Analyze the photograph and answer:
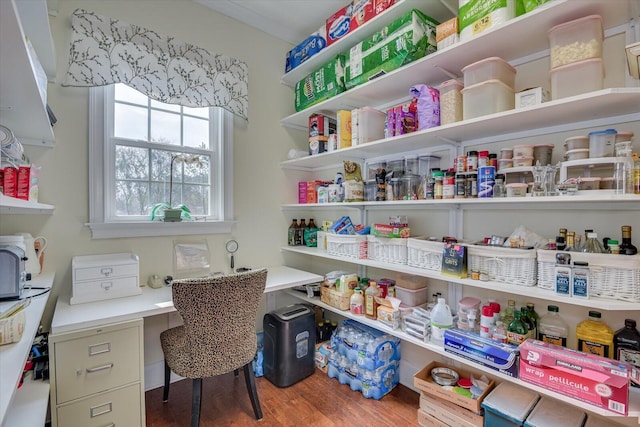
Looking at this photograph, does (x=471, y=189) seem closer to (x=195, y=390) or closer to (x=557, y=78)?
(x=557, y=78)

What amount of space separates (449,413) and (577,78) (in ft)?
5.81

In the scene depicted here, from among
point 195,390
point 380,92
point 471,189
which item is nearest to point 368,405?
point 195,390

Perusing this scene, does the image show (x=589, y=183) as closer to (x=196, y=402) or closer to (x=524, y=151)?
(x=524, y=151)

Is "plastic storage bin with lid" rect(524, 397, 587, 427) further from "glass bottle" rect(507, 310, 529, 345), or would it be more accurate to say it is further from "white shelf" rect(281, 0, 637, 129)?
"white shelf" rect(281, 0, 637, 129)

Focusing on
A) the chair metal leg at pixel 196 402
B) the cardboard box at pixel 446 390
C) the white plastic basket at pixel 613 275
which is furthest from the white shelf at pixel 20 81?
the cardboard box at pixel 446 390

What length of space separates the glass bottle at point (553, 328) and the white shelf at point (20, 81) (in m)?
2.26

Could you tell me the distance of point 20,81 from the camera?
3.34ft

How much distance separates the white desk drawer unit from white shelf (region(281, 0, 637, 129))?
204cm

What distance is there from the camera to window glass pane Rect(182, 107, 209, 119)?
2.43 meters

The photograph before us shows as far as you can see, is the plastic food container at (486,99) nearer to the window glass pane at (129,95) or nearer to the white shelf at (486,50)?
the white shelf at (486,50)

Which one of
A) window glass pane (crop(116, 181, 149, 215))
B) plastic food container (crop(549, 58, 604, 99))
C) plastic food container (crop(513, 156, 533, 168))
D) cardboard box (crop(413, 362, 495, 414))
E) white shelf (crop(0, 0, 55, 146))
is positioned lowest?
cardboard box (crop(413, 362, 495, 414))

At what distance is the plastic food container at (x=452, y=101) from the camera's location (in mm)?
1644

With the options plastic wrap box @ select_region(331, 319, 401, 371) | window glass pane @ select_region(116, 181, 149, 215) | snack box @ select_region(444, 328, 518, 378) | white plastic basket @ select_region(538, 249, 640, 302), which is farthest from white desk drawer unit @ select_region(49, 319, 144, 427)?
white plastic basket @ select_region(538, 249, 640, 302)

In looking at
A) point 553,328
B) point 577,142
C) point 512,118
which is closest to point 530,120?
point 512,118
